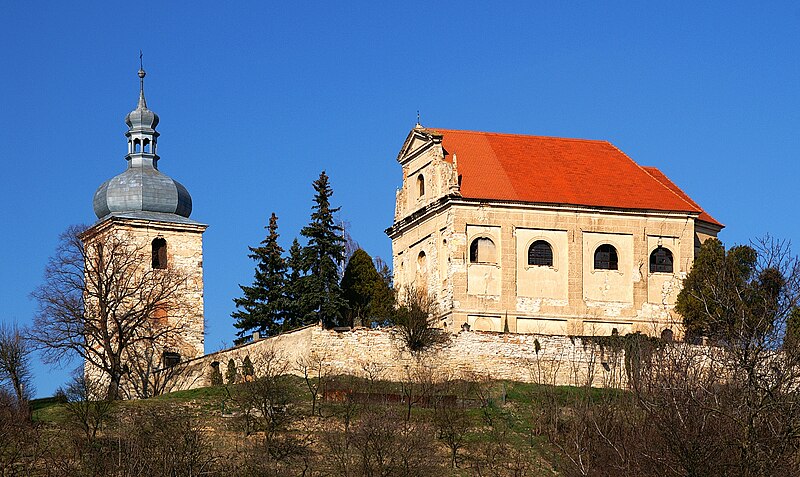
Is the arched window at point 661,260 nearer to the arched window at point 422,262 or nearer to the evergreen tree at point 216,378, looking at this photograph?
the arched window at point 422,262

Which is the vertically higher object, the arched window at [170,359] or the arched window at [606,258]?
the arched window at [606,258]

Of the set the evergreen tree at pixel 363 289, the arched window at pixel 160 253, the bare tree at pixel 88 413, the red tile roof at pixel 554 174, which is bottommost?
the bare tree at pixel 88 413

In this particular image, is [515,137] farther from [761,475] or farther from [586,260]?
[761,475]

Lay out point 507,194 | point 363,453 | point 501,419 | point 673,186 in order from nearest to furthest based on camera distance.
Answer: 1. point 363,453
2. point 501,419
3. point 507,194
4. point 673,186

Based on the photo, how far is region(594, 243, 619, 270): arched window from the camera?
63.3 meters

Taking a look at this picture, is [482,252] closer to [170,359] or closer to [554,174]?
[554,174]

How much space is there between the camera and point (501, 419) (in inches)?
2169

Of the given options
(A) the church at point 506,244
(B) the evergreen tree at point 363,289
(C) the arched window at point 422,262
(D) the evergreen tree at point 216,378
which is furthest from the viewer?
(B) the evergreen tree at point 363,289

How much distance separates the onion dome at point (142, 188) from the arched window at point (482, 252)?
12554 mm

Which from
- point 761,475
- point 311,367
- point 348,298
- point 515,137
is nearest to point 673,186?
point 515,137

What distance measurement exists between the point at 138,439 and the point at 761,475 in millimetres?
19623

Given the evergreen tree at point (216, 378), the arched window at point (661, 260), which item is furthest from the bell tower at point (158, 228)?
the arched window at point (661, 260)

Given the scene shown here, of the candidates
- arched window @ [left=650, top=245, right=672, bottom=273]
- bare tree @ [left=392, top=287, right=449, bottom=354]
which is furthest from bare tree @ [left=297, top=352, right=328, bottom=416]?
arched window @ [left=650, top=245, right=672, bottom=273]

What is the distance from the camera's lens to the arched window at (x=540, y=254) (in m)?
62.8
